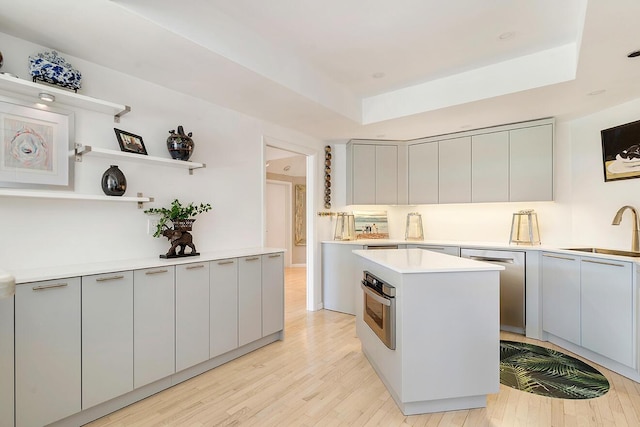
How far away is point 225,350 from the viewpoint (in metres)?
2.71

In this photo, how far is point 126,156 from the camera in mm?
2328

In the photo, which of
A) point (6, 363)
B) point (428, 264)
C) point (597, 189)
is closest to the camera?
point (6, 363)

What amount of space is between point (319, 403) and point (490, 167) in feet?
10.9

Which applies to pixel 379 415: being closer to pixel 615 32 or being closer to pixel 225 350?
pixel 225 350

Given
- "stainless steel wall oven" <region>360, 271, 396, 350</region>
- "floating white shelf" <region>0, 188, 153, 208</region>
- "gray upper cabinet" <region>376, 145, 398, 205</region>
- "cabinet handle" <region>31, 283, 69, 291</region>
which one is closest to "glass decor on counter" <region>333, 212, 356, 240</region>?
"gray upper cabinet" <region>376, 145, 398, 205</region>

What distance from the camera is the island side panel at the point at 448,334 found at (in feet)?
6.40

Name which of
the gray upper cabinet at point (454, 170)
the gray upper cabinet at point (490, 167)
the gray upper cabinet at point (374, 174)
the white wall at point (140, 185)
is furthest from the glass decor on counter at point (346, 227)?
the gray upper cabinet at point (490, 167)

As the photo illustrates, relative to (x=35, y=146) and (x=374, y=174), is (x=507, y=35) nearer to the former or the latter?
(x=374, y=174)

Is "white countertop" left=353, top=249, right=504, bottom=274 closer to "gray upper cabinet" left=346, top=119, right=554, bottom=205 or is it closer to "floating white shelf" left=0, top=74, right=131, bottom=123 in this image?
"gray upper cabinet" left=346, top=119, right=554, bottom=205

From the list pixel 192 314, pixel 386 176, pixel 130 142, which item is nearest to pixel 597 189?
pixel 386 176

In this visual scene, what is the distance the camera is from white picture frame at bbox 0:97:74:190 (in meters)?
1.92

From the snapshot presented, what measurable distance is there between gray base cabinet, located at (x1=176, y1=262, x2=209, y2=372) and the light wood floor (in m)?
0.20

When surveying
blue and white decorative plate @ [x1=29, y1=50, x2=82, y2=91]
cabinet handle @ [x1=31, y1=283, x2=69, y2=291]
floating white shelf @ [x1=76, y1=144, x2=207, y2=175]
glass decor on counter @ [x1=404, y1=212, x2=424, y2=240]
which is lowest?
cabinet handle @ [x1=31, y1=283, x2=69, y2=291]

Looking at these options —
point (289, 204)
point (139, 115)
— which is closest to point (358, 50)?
point (139, 115)
